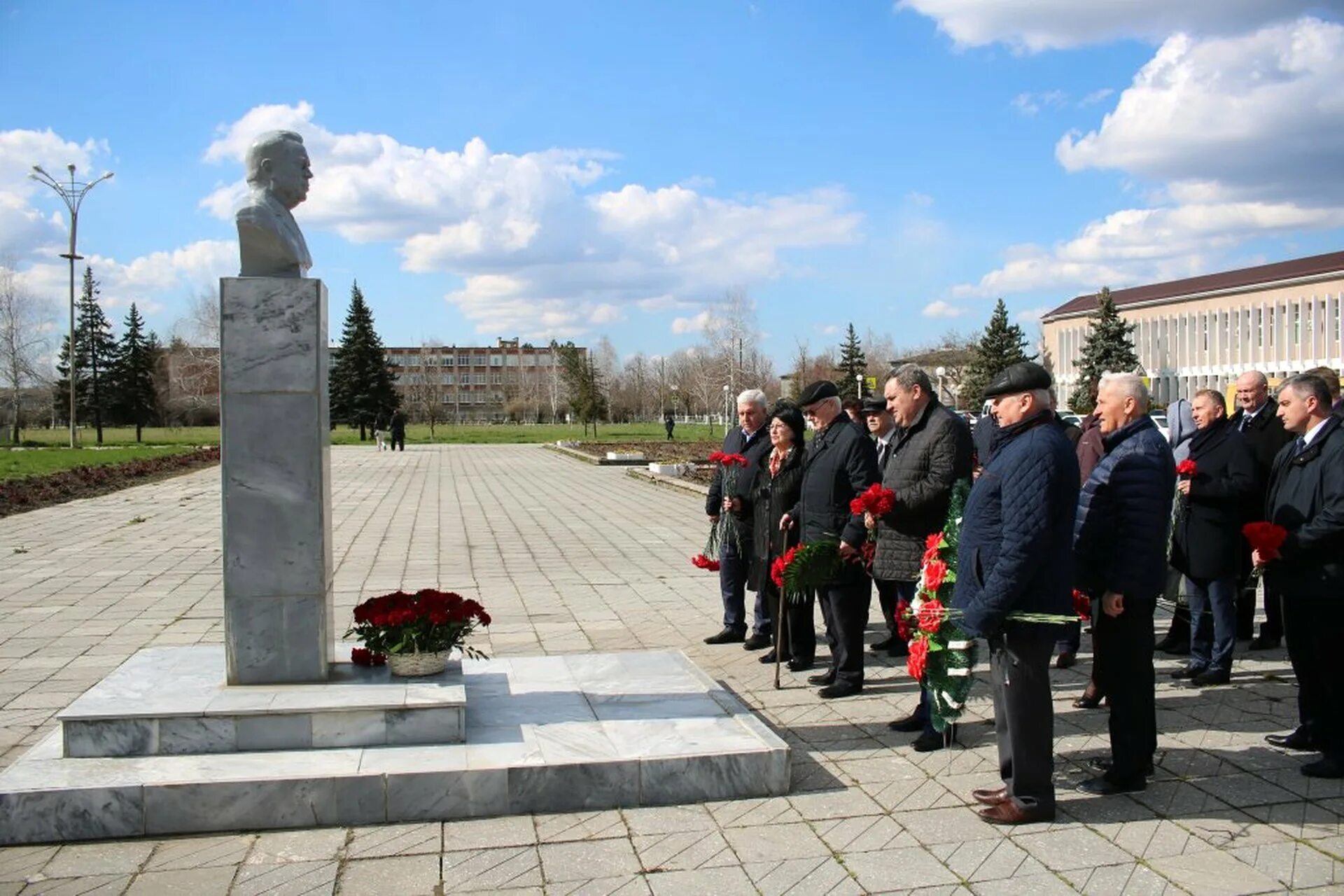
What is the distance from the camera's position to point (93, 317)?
6700cm

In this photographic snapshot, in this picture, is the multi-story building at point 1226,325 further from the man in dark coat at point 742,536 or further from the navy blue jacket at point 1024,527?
the navy blue jacket at point 1024,527

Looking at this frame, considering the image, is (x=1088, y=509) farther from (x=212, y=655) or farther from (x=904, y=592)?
(x=212, y=655)

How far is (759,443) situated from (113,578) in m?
7.15

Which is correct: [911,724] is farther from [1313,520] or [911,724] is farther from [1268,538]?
[1313,520]

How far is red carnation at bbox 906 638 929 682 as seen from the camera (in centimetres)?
480

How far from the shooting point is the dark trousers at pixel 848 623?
241 inches

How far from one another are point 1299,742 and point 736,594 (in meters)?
3.76

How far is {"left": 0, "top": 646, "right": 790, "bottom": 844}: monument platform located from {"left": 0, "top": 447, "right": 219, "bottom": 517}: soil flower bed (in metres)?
15.7

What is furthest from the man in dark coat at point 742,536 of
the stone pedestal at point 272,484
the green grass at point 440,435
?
the green grass at point 440,435

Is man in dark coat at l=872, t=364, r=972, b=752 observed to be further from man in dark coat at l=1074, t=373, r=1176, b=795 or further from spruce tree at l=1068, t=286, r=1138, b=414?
spruce tree at l=1068, t=286, r=1138, b=414

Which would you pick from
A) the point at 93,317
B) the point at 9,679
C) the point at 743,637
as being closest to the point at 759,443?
the point at 743,637

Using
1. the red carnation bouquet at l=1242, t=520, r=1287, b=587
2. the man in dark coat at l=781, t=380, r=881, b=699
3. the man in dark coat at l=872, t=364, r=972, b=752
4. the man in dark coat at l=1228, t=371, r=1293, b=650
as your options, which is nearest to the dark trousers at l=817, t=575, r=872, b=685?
the man in dark coat at l=781, t=380, r=881, b=699

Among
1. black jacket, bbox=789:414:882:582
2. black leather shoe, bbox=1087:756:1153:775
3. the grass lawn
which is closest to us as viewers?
black leather shoe, bbox=1087:756:1153:775

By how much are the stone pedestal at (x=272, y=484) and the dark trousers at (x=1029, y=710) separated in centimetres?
319
